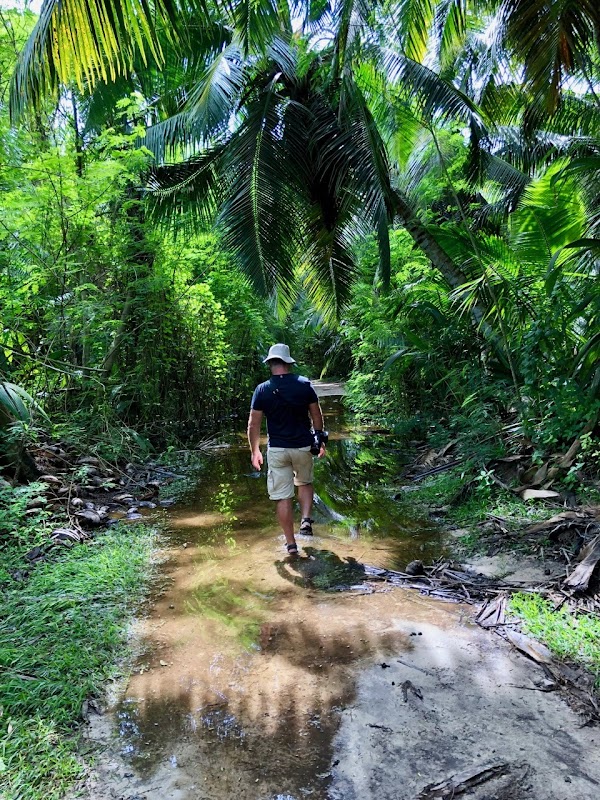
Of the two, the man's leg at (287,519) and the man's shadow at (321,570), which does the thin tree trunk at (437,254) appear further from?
the man's shadow at (321,570)

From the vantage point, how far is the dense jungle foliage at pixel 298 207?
5.86 meters

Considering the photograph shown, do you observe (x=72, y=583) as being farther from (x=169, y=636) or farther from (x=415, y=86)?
(x=415, y=86)

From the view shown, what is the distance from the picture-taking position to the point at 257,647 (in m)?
3.43

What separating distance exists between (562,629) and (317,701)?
5.35ft

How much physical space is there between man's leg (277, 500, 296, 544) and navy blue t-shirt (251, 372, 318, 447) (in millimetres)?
583

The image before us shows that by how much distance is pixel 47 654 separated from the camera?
3.24 metres

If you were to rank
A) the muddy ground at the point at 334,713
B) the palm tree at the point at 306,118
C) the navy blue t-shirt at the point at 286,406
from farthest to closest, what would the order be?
1. the palm tree at the point at 306,118
2. the navy blue t-shirt at the point at 286,406
3. the muddy ground at the point at 334,713

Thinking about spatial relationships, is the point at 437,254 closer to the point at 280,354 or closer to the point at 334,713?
the point at 280,354

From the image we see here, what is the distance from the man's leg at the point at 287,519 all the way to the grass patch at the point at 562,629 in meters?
2.05

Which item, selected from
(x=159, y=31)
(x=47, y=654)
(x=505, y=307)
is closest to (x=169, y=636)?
(x=47, y=654)

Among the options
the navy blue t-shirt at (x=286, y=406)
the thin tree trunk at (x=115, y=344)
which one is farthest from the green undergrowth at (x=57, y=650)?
the thin tree trunk at (x=115, y=344)

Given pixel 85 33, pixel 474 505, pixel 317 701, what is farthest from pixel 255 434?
pixel 85 33

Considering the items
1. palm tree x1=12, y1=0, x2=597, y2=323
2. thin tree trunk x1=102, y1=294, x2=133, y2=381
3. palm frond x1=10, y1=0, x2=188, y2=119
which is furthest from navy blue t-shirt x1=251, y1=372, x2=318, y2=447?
thin tree trunk x1=102, y1=294, x2=133, y2=381

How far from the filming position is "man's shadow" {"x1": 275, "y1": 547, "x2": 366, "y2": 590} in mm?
4434
